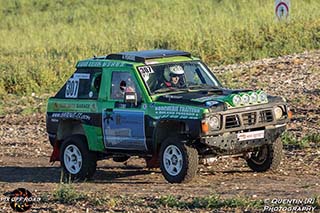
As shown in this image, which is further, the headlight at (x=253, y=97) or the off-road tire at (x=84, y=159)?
the off-road tire at (x=84, y=159)

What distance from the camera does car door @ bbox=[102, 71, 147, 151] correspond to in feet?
38.6

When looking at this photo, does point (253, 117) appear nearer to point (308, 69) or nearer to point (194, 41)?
point (308, 69)

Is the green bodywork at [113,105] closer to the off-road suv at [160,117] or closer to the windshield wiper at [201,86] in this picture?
the off-road suv at [160,117]

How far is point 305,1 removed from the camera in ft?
112

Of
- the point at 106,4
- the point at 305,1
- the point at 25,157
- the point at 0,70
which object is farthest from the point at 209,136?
the point at 106,4

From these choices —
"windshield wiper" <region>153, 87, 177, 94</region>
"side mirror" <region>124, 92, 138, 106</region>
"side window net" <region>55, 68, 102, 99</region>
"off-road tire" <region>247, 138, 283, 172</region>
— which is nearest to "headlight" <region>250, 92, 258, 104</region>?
"off-road tire" <region>247, 138, 283, 172</region>

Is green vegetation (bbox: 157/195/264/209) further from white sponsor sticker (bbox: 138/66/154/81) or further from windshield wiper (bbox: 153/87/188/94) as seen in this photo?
white sponsor sticker (bbox: 138/66/154/81)

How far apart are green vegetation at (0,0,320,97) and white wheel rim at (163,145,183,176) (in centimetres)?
1117

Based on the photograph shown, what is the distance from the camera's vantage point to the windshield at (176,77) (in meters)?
11.9

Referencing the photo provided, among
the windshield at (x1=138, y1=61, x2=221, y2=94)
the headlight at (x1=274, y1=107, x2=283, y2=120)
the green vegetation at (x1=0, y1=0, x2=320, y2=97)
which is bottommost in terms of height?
the headlight at (x1=274, y1=107, x2=283, y2=120)

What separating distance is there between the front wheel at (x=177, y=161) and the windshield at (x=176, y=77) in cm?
87

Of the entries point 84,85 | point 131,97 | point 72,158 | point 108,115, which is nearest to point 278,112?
point 131,97

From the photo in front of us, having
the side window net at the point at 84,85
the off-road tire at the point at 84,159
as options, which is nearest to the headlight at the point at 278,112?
the side window net at the point at 84,85

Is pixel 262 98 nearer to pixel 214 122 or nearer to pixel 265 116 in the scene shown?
pixel 265 116
